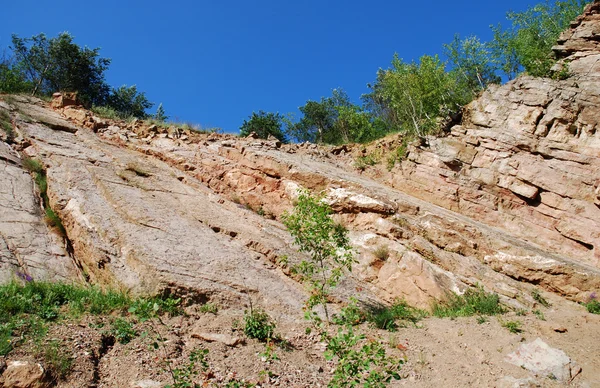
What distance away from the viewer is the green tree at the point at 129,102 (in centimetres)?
2609

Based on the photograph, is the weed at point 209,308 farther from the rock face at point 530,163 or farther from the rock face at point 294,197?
the rock face at point 530,163

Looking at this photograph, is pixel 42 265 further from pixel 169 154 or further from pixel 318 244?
pixel 169 154

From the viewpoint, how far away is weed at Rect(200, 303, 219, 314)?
23.3 ft

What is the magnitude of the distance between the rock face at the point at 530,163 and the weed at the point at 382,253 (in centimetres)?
312

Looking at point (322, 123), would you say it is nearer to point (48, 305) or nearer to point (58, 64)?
point (58, 64)

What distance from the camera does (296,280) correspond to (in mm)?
9125

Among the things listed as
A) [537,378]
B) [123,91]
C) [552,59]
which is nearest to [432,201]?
[537,378]

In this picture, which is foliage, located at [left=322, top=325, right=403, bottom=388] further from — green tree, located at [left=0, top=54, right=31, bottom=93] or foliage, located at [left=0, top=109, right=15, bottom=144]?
green tree, located at [left=0, top=54, right=31, bottom=93]

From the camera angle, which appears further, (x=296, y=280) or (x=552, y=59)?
(x=552, y=59)

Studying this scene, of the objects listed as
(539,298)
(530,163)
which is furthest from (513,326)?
(530,163)

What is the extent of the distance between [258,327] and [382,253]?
478 cm

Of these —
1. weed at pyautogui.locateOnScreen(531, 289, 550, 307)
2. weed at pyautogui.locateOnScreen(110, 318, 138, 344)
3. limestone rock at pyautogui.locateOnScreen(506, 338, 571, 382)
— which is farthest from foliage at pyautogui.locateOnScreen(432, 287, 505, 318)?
weed at pyautogui.locateOnScreen(110, 318, 138, 344)

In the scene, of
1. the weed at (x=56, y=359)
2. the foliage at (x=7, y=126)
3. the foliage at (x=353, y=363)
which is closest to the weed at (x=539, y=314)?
the foliage at (x=353, y=363)

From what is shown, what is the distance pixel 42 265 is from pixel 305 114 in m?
27.0
